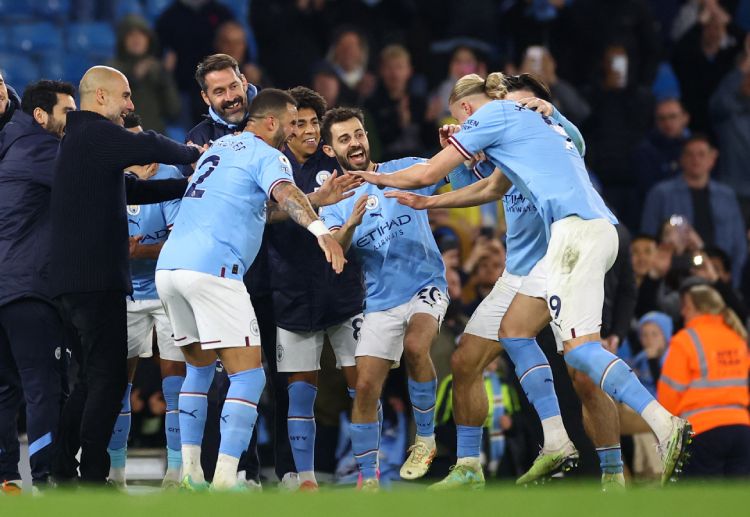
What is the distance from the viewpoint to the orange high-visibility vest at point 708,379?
11.2m

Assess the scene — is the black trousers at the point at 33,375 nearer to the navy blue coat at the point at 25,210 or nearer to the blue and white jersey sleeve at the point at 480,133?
the navy blue coat at the point at 25,210

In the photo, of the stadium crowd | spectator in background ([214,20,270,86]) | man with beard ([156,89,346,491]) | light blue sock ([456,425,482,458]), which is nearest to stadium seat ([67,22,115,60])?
the stadium crowd

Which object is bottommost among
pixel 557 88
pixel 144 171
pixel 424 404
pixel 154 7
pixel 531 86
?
pixel 424 404

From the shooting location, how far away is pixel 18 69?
15969mm

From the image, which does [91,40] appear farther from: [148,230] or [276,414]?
[276,414]

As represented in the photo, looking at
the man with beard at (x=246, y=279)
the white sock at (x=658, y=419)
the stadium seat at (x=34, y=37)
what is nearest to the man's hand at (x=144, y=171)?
the man with beard at (x=246, y=279)

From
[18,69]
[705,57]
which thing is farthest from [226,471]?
[705,57]

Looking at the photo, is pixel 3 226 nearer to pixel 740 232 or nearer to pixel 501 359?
pixel 501 359

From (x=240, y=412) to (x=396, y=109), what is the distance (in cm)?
802

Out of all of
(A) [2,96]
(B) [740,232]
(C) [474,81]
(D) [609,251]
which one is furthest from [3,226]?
(B) [740,232]

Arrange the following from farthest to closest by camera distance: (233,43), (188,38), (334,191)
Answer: (188,38)
(233,43)
(334,191)

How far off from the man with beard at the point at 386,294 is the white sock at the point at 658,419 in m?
1.99

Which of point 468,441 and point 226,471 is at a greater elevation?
point 468,441

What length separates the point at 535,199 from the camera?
27.7 feet
